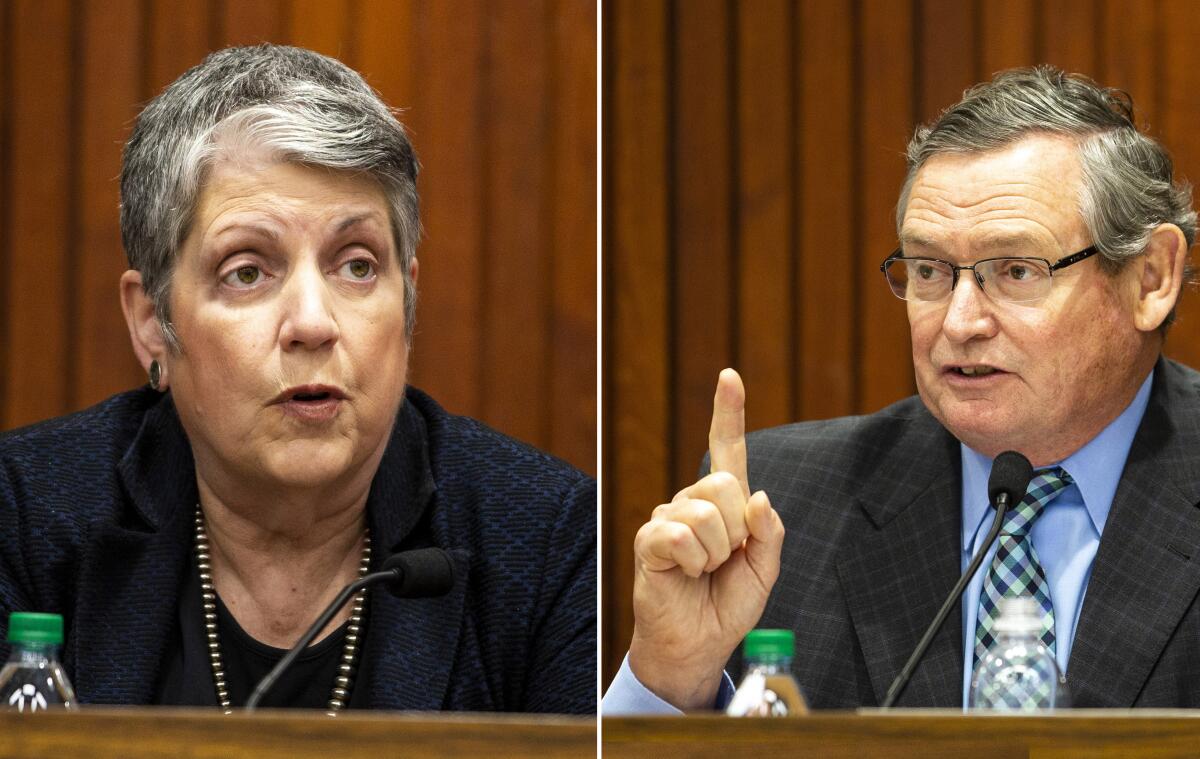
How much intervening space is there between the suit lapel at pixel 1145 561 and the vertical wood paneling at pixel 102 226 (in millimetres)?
1249

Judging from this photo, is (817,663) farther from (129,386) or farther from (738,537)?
(129,386)

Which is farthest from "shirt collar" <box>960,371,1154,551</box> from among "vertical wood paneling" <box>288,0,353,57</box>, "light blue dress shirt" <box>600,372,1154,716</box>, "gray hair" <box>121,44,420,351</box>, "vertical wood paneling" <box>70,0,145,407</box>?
"vertical wood paneling" <box>70,0,145,407</box>

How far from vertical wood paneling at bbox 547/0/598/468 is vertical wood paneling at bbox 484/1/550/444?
1cm

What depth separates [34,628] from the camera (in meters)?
1.65

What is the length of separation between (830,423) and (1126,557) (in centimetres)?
43

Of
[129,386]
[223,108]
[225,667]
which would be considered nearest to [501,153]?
[223,108]

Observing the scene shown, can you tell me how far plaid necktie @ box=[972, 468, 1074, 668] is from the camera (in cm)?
186

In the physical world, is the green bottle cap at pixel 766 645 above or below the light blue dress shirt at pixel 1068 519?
below

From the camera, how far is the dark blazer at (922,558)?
181 cm

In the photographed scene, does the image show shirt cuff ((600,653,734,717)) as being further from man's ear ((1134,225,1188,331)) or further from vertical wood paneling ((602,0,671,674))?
man's ear ((1134,225,1188,331))

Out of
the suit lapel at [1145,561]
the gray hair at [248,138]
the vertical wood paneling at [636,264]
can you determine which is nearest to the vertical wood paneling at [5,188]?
the gray hair at [248,138]

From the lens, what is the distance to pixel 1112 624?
1.83m

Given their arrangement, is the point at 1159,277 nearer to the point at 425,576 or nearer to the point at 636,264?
the point at 636,264

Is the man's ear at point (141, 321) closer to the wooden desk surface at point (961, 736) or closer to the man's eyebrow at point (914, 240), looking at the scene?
the wooden desk surface at point (961, 736)
